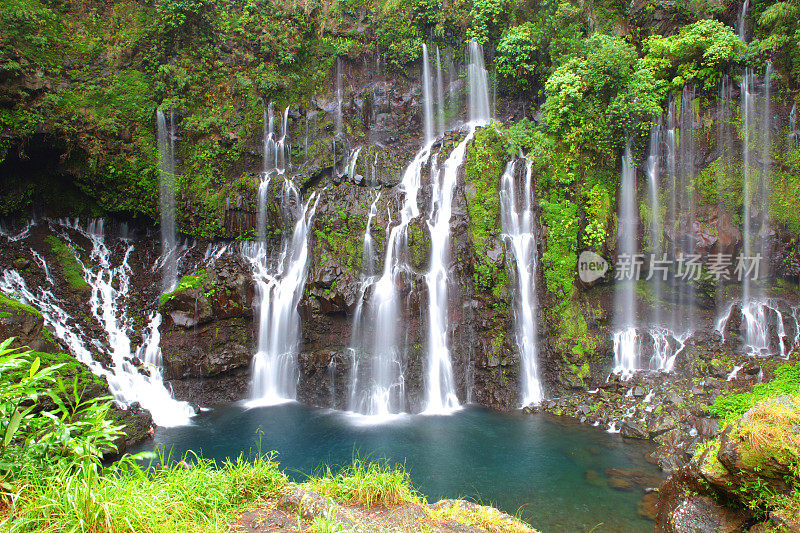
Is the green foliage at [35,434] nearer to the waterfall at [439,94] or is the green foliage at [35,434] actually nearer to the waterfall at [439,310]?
the waterfall at [439,310]

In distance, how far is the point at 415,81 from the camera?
18547 mm

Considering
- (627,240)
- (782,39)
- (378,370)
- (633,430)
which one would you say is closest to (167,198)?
(378,370)

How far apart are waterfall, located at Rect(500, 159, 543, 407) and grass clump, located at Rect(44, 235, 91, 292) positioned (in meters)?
13.0

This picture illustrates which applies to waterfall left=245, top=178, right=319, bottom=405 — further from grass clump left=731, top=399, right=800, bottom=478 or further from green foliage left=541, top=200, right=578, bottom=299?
grass clump left=731, top=399, right=800, bottom=478

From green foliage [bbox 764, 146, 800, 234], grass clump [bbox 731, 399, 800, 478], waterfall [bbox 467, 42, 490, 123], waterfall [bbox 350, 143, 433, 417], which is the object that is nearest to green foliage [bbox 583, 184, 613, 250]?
green foliage [bbox 764, 146, 800, 234]

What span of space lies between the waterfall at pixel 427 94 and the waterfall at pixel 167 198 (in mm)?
9540

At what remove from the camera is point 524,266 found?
13555mm

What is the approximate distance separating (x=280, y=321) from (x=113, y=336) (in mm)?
4605

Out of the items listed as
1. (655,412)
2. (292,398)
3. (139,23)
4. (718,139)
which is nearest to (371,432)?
(292,398)

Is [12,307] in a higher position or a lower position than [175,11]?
lower

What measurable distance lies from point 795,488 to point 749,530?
66 cm

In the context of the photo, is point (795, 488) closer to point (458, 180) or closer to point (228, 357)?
point (458, 180)

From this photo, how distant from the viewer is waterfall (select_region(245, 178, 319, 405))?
13.6 m

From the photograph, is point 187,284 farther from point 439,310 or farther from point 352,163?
point 439,310
